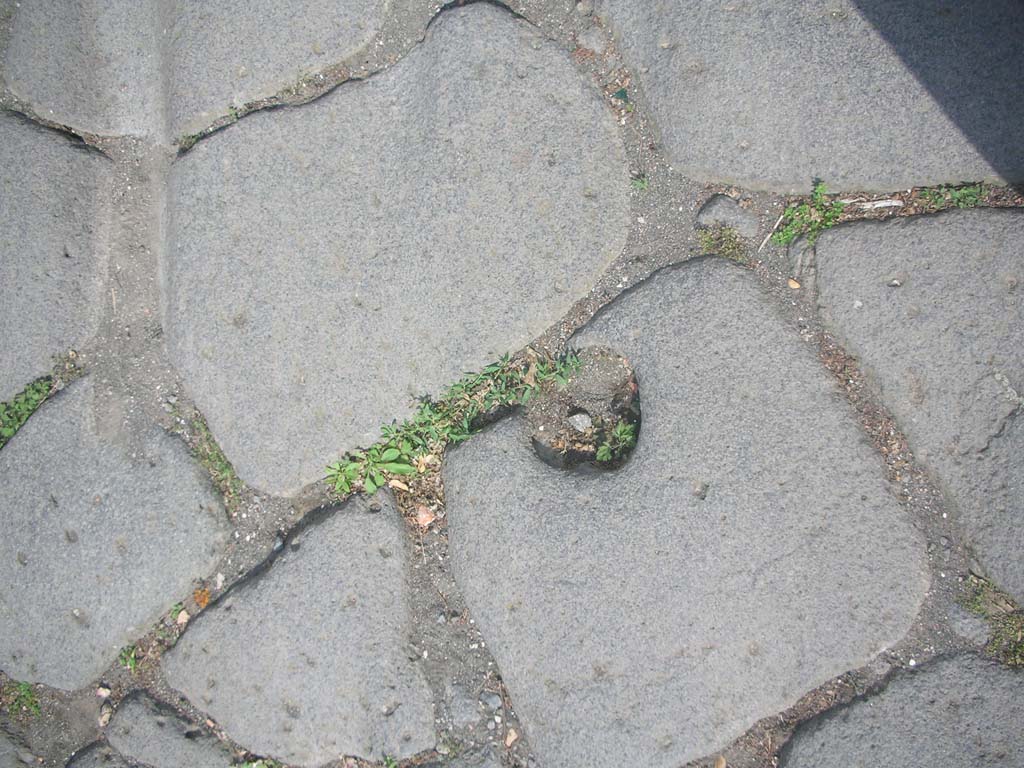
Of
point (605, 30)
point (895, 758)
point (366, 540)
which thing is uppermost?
point (605, 30)

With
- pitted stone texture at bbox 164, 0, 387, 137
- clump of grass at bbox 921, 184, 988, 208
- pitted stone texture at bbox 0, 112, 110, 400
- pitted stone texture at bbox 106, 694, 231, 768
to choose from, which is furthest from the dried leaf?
clump of grass at bbox 921, 184, 988, 208

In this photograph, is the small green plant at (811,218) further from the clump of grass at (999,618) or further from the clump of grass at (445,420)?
the clump of grass at (999,618)

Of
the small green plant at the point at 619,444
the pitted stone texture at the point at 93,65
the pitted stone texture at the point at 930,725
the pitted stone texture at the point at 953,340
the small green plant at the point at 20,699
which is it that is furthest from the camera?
A: the pitted stone texture at the point at 93,65

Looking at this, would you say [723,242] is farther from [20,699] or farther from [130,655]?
[20,699]

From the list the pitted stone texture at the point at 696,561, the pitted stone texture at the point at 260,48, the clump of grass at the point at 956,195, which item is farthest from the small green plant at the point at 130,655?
the clump of grass at the point at 956,195

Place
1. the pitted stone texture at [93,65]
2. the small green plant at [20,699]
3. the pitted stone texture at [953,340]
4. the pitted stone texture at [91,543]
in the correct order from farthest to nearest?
1. the pitted stone texture at [93,65]
2. the small green plant at [20,699]
3. the pitted stone texture at [91,543]
4. the pitted stone texture at [953,340]

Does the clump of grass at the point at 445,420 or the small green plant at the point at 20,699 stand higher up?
the clump of grass at the point at 445,420

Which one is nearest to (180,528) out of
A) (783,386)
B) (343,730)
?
(343,730)

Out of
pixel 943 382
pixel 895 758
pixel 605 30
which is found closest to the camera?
pixel 895 758

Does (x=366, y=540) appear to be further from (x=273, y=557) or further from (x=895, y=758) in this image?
(x=895, y=758)
